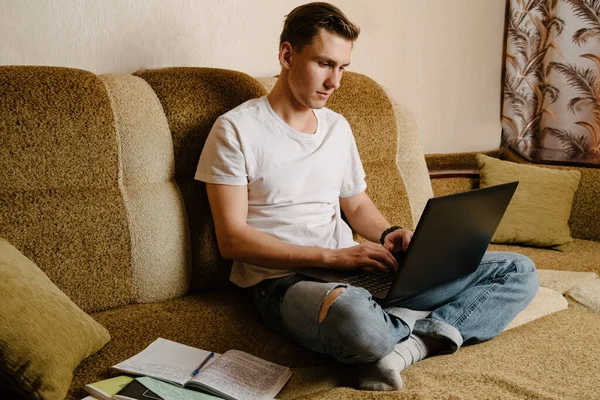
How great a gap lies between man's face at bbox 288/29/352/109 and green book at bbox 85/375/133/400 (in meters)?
0.91

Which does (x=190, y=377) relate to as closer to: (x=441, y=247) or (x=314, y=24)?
(x=441, y=247)

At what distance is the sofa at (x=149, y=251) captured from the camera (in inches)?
57.9

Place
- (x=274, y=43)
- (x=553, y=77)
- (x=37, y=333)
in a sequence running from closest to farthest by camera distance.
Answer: (x=37, y=333) → (x=274, y=43) → (x=553, y=77)

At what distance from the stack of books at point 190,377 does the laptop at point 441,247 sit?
1.02ft

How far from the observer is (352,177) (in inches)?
81.5

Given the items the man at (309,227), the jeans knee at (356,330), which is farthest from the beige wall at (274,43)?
the jeans knee at (356,330)

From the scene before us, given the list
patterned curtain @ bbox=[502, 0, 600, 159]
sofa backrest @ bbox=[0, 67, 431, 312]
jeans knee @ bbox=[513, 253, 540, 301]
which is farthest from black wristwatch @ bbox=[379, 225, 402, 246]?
patterned curtain @ bbox=[502, 0, 600, 159]

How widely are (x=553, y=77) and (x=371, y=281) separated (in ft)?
6.24

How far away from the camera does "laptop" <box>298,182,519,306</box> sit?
1476 millimetres

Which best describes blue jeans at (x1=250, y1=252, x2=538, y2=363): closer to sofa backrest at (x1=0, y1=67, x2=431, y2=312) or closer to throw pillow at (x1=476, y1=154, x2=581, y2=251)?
sofa backrest at (x1=0, y1=67, x2=431, y2=312)

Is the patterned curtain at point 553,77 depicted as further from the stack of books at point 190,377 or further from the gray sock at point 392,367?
the stack of books at point 190,377

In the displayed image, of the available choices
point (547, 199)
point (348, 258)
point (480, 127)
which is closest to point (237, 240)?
point (348, 258)

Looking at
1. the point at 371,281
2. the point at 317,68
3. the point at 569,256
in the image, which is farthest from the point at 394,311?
the point at 569,256

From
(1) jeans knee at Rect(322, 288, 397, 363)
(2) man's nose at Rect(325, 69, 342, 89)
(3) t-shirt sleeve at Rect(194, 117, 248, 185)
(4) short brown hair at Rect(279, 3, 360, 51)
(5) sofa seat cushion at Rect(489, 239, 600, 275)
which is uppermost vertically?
(4) short brown hair at Rect(279, 3, 360, 51)
